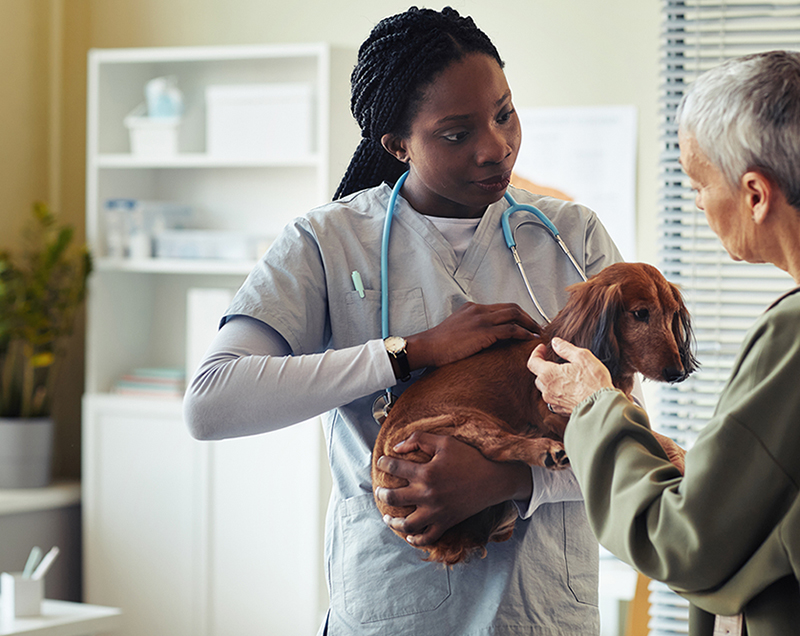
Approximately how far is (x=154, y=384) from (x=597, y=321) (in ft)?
9.03

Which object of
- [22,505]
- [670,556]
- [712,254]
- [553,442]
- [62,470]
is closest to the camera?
[670,556]

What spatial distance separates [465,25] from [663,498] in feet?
2.27

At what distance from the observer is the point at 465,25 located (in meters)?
1.17

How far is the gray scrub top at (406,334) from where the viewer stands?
1.15 meters

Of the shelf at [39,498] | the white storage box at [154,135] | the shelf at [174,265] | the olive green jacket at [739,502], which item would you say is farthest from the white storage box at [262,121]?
the olive green jacket at [739,502]

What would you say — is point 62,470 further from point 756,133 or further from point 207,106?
point 756,133

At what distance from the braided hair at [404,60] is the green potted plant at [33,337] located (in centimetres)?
245

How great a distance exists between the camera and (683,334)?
1001 mm

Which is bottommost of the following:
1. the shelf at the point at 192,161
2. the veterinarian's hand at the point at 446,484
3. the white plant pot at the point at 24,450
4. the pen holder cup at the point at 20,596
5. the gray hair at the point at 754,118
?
the pen holder cup at the point at 20,596

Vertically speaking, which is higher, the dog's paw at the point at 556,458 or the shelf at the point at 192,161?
the shelf at the point at 192,161

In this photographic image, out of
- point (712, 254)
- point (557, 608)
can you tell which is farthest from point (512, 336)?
point (712, 254)

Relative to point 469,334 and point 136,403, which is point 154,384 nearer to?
point 136,403

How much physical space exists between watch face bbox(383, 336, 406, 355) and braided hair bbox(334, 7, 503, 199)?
0.29 meters

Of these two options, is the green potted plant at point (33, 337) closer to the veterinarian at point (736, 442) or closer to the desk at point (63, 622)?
the desk at point (63, 622)
